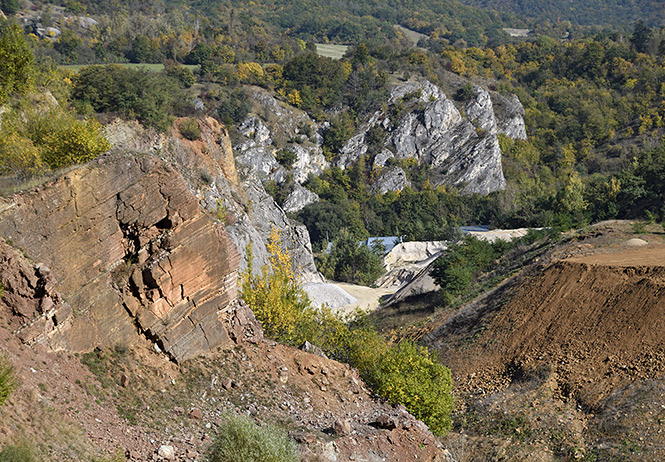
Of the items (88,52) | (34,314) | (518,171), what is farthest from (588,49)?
(34,314)

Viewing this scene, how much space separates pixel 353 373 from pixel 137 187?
9103 millimetres

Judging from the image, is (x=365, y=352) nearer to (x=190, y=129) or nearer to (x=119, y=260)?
(x=119, y=260)

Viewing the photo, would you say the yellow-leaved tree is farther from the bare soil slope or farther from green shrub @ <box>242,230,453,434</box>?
the bare soil slope

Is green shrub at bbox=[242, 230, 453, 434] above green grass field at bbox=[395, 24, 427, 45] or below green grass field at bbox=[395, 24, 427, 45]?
above

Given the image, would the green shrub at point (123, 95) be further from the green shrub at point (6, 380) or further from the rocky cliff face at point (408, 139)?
the rocky cliff face at point (408, 139)

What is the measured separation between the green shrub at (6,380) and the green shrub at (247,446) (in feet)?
12.3

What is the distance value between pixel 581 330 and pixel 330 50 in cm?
11826

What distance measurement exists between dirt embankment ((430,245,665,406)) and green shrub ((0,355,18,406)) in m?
17.6

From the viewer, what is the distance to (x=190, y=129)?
4031 cm

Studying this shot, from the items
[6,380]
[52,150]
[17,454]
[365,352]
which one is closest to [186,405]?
[6,380]

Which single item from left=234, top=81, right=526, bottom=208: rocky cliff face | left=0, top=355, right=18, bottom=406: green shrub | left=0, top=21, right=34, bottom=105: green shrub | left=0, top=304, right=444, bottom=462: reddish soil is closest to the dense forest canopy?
left=234, top=81, right=526, bottom=208: rocky cliff face

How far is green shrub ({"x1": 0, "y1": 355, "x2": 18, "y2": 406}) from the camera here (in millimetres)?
9938

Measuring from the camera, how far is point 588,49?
109000mm

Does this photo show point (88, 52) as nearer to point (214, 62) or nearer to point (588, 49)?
point (214, 62)
